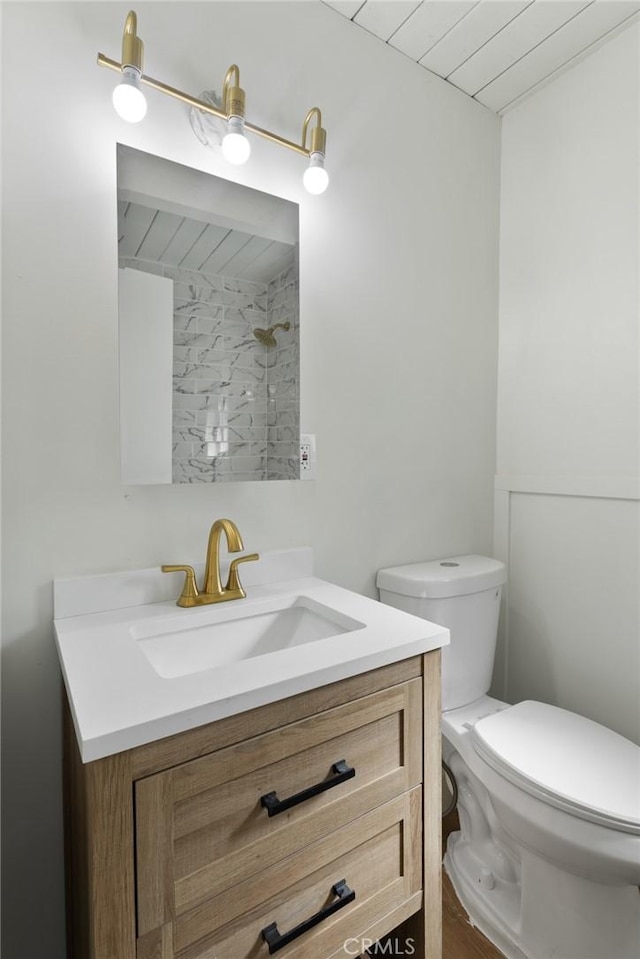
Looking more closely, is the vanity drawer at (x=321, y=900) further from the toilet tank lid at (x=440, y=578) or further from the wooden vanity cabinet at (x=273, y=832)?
the toilet tank lid at (x=440, y=578)

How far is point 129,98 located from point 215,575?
3.14 feet

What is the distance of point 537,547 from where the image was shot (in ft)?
5.55

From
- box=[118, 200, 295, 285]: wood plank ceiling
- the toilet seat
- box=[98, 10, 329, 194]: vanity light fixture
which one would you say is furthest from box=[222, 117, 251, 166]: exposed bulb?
the toilet seat

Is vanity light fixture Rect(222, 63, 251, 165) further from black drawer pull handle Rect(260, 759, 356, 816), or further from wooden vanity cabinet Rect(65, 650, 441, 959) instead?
black drawer pull handle Rect(260, 759, 356, 816)

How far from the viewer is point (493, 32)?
1423 millimetres

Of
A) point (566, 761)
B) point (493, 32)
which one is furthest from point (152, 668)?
point (493, 32)

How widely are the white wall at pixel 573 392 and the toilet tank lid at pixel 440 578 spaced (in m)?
0.29

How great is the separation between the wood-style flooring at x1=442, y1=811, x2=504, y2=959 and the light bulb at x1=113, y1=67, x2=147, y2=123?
1.93m

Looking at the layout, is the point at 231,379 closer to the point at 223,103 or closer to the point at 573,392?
A: the point at 223,103

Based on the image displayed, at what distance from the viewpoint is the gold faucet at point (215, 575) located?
1054 mm

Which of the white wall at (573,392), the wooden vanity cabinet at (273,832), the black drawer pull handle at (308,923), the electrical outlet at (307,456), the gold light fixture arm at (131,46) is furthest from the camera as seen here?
the white wall at (573,392)

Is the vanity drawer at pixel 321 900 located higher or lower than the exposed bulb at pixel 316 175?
lower

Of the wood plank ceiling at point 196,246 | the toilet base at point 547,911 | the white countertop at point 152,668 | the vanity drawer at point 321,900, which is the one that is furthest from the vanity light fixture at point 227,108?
the toilet base at point 547,911

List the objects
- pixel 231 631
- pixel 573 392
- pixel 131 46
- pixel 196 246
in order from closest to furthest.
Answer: pixel 131 46, pixel 231 631, pixel 196 246, pixel 573 392
